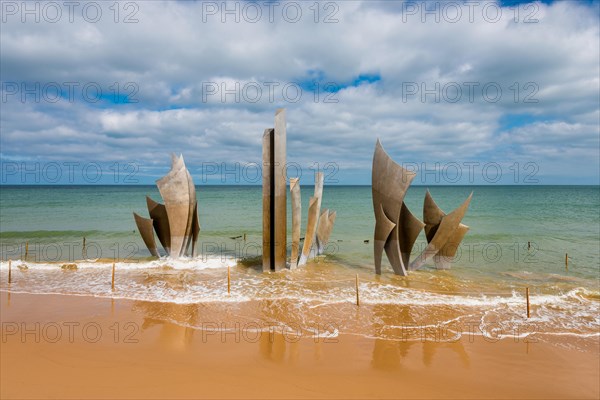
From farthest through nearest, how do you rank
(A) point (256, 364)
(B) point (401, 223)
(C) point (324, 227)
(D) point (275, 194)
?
(C) point (324, 227) → (B) point (401, 223) → (D) point (275, 194) → (A) point (256, 364)

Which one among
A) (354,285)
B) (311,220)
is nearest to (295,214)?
(311,220)

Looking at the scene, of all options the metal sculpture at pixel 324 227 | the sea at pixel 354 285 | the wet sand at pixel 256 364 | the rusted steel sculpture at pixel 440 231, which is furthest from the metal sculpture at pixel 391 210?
the wet sand at pixel 256 364

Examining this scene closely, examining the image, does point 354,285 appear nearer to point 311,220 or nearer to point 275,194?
point 311,220

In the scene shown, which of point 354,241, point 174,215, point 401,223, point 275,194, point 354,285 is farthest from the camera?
point 354,241

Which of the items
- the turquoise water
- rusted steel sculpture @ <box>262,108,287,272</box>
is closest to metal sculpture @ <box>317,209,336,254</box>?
the turquoise water

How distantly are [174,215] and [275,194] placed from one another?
3949mm

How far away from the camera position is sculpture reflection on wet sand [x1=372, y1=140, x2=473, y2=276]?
33.9ft

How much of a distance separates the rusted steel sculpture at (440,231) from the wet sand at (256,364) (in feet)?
15.7

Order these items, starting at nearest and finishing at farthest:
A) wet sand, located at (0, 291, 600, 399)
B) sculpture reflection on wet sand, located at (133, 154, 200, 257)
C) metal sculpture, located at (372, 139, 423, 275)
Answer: wet sand, located at (0, 291, 600, 399)
metal sculpture, located at (372, 139, 423, 275)
sculpture reflection on wet sand, located at (133, 154, 200, 257)

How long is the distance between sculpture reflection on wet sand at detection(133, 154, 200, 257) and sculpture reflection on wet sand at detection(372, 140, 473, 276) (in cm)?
650

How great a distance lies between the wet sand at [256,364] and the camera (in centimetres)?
496

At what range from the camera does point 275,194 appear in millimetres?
11180

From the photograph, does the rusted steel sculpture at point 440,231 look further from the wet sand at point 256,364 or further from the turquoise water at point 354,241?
the wet sand at point 256,364

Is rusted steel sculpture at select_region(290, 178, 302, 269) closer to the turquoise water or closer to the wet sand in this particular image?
the turquoise water
